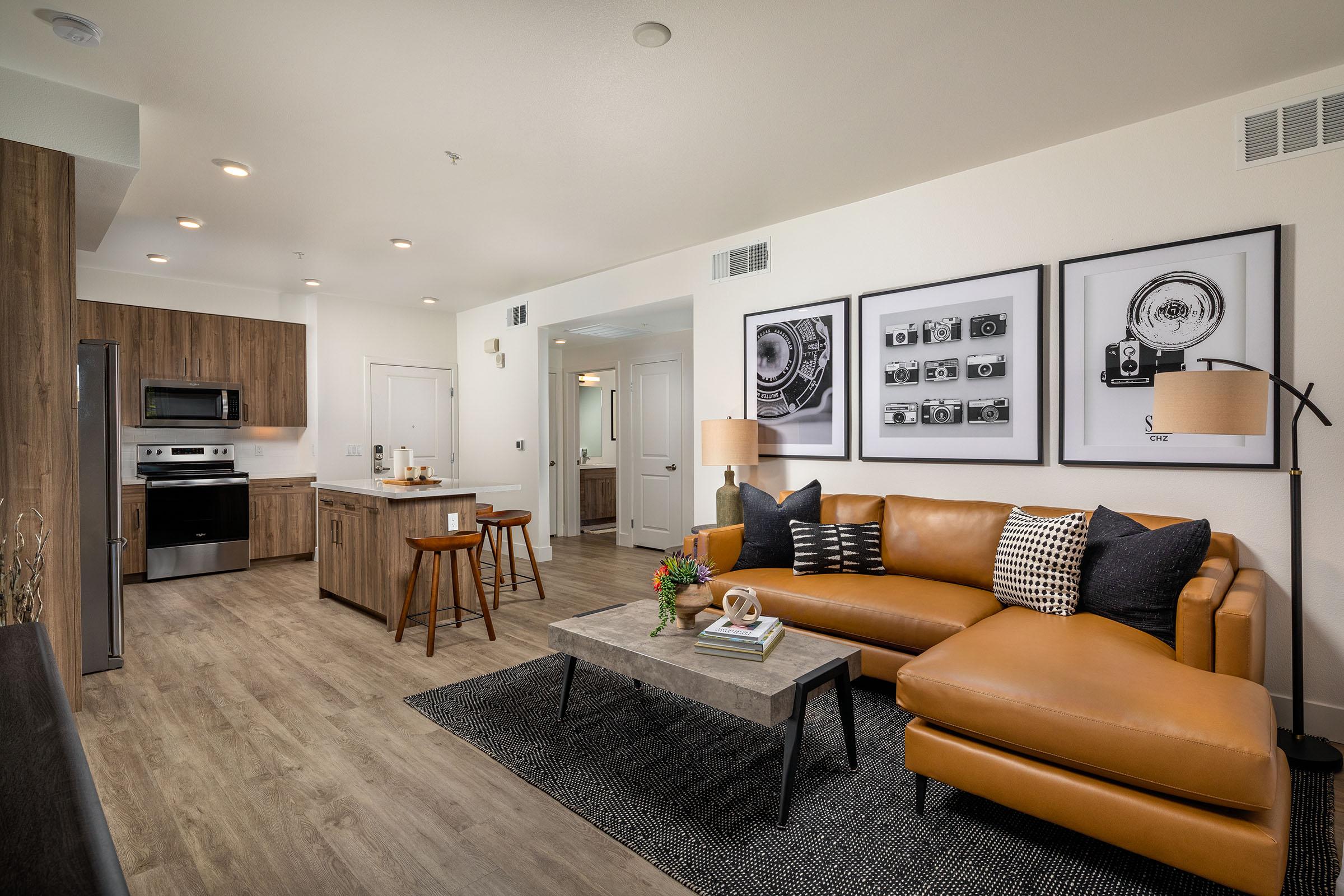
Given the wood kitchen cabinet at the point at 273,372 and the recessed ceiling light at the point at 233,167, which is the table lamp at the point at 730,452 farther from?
the wood kitchen cabinet at the point at 273,372

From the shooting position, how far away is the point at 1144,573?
2551mm

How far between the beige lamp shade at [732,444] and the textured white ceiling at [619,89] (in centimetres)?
137

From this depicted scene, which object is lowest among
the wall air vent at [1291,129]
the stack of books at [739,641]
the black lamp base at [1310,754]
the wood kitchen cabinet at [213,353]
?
the black lamp base at [1310,754]

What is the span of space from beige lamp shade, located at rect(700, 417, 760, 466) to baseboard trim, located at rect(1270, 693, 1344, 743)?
2.72 metres

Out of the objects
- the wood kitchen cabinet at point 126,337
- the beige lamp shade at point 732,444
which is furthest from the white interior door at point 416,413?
the beige lamp shade at point 732,444

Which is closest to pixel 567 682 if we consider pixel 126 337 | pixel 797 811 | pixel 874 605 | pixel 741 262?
pixel 797 811

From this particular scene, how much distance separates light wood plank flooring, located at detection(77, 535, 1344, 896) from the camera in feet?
6.17

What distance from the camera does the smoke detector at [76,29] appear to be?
90.3 inches

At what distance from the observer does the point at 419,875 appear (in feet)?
6.12

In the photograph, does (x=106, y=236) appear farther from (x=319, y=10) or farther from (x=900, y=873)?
(x=900, y=873)

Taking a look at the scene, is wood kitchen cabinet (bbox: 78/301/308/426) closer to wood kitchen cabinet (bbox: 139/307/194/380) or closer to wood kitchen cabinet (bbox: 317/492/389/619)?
wood kitchen cabinet (bbox: 139/307/194/380)

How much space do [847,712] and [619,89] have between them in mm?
2621

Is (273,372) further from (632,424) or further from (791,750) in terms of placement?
(791,750)

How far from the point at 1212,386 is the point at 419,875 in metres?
3.12
